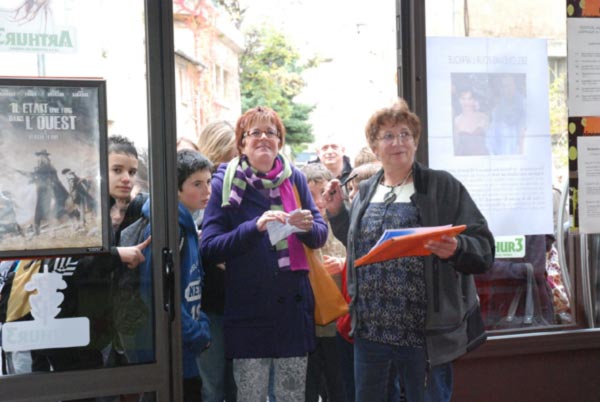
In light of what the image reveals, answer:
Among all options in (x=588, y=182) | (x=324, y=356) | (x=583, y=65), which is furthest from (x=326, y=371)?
(x=583, y=65)

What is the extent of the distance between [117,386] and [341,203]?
1.28 meters

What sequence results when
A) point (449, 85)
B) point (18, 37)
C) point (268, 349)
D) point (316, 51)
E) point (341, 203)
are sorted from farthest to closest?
point (316, 51) < point (449, 85) < point (341, 203) < point (268, 349) < point (18, 37)

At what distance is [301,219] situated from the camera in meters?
3.13

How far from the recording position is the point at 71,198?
118 inches

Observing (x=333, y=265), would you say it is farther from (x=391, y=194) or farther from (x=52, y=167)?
(x=52, y=167)

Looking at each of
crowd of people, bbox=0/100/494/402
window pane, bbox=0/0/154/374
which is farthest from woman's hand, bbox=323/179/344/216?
window pane, bbox=0/0/154/374

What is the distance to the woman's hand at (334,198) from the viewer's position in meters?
3.60

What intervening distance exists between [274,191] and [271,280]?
1.25 ft

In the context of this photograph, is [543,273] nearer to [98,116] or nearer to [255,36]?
[98,116]

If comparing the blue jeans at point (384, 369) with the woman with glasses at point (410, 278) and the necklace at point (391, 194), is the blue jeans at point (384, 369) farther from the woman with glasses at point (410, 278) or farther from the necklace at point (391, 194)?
the necklace at point (391, 194)

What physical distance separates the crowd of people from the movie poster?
0.25 feet

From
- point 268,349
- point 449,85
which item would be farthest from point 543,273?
point 268,349

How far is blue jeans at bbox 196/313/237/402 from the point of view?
3.44 m

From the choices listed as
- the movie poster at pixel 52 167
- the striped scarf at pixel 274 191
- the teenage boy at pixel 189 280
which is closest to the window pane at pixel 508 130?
the striped scarf at pixel 274 191
